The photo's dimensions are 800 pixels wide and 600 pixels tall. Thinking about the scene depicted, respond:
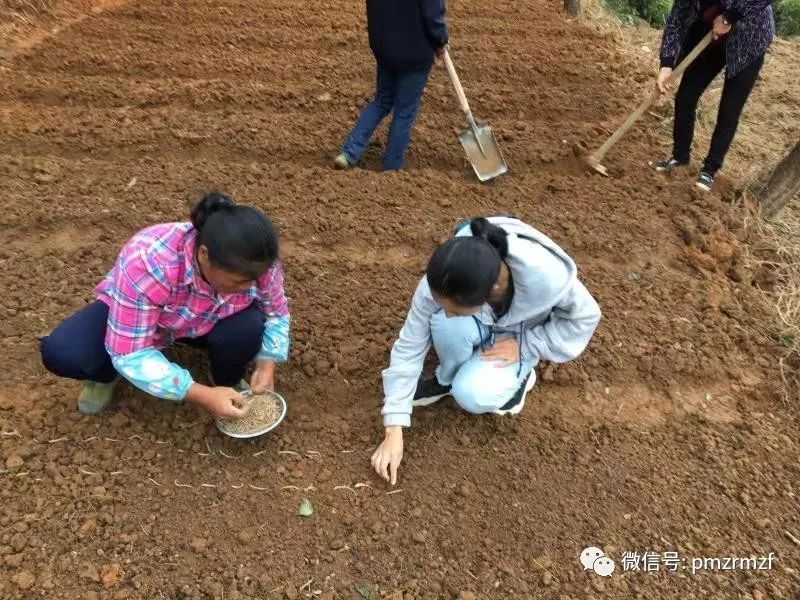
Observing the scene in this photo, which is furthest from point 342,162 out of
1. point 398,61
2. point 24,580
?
point 24,580

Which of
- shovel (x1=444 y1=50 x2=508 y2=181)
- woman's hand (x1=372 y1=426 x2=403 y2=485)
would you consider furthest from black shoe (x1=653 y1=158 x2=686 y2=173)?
woman's hand (x1=372 y1=426 x2=403 y2=485)

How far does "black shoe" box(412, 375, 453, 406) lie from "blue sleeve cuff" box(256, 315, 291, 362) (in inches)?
20.9

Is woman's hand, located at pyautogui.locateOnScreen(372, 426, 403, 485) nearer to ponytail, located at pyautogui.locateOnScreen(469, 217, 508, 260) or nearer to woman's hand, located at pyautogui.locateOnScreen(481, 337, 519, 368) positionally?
woman's hand, located at pyautogui.locateOnScreen(481, 337, 519, 368)

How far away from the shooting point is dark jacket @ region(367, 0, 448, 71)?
3008mm

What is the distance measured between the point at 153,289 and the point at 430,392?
1.07 meters

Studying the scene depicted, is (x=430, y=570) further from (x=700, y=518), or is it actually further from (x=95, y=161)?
(x=95, y=161)

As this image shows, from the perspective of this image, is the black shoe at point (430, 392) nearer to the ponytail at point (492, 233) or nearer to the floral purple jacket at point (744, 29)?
the ponytail at point (492, 233)

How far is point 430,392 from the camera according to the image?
2.28 meters

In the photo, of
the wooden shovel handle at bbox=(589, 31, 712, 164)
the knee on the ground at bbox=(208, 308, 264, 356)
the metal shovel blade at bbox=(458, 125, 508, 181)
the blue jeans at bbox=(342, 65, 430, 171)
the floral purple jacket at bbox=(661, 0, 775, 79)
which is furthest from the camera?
the metal shovel blade at bbox=(458, 125, 508, 181)

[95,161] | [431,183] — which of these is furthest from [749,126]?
[95,161]

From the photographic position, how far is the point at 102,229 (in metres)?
2.93

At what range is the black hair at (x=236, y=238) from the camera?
1.49 meters

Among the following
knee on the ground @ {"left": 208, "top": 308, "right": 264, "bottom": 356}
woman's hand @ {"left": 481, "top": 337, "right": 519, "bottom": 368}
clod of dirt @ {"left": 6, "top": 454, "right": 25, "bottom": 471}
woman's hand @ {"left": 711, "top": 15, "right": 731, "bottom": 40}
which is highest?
woman's hand @ {"left": 711, "top": 15, "right": 731, "bottom": 40}

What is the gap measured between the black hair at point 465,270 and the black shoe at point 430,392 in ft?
2.57
